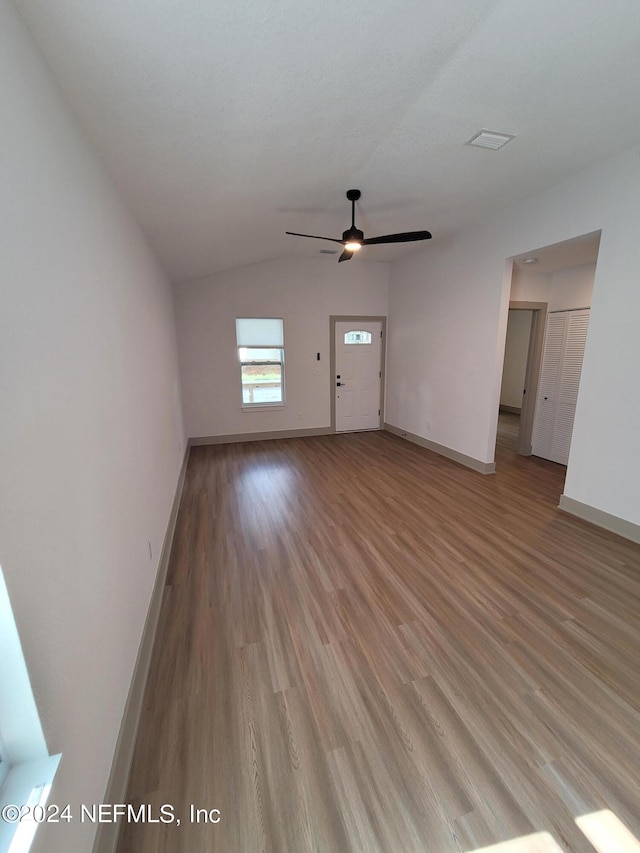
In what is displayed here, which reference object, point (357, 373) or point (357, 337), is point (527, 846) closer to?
point (357, 373)

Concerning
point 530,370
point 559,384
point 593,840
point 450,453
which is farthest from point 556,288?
point 593,840

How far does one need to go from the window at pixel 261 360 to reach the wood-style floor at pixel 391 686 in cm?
307

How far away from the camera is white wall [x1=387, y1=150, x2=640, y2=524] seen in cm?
278

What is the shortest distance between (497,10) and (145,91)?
1542 mm

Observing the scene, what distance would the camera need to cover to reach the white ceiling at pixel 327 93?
1195 mm

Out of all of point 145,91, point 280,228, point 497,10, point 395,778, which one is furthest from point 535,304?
point 395,778

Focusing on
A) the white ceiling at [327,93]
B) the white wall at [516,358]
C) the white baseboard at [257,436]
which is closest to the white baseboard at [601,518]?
the white ceiling at [327,93]

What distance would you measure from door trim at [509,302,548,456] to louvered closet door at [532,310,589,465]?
0.21ft

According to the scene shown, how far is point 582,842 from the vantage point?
3.68ft

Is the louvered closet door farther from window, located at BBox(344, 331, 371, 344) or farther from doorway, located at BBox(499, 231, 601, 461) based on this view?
window, located at BBox(344, 331, 371, 344)

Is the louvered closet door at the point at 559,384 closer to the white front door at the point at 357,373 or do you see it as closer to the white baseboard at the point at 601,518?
the white baseboard at the point at 601,518

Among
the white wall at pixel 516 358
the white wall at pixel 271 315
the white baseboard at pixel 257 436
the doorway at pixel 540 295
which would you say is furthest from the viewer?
the white wall at pixel 516 358

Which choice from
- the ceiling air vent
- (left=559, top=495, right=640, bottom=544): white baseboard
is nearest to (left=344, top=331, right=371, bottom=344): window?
the ceiling air vent

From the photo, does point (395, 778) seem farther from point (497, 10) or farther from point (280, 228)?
point (280, 228)
